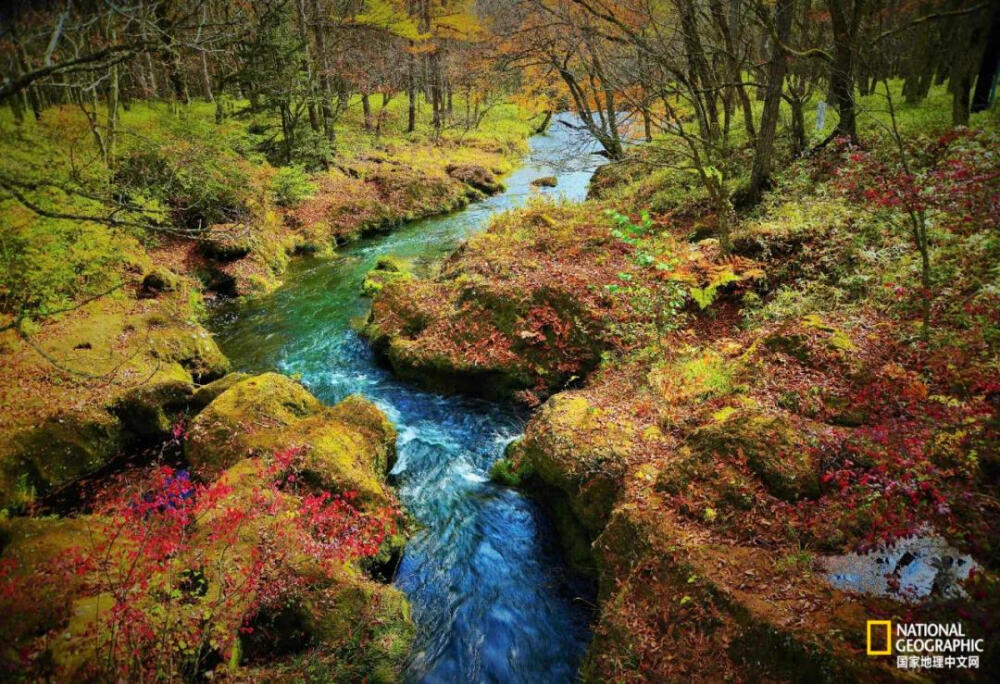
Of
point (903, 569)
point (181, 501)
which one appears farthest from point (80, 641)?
point (903, 569)

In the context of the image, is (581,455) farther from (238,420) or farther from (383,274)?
(383,274)

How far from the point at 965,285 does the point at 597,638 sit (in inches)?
241

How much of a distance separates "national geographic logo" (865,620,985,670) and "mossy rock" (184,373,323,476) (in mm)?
6517

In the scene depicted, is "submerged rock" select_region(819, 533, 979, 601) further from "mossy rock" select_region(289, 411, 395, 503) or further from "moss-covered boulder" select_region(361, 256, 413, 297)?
"moss-covered boulder" select_region(361, 256, 413, 297)

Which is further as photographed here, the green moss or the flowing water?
the green moss

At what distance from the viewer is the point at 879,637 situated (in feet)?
10.6

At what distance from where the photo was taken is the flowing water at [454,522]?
5.19m

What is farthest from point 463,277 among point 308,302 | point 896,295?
point 896,295

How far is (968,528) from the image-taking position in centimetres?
362

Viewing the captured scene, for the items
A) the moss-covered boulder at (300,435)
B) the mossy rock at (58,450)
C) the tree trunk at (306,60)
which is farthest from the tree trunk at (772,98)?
the tree trunk at (306,60)

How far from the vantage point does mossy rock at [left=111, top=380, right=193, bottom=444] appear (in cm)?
776

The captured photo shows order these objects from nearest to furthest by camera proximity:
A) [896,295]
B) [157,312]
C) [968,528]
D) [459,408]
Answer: [968,528] < [896,295] < [459,408] < [157,312]

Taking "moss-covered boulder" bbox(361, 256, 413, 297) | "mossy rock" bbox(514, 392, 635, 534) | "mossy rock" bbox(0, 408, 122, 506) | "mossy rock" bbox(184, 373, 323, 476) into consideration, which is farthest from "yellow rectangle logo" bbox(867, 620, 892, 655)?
"moss-covered boulder" bbox(361, 256, 413, 297)

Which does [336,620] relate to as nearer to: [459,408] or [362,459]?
[362,459]
